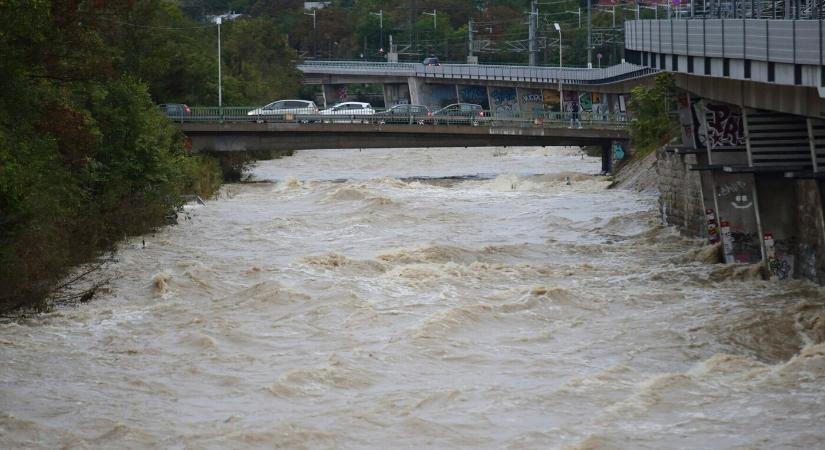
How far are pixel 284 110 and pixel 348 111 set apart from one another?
5170 mm

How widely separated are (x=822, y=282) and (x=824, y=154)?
294 cm

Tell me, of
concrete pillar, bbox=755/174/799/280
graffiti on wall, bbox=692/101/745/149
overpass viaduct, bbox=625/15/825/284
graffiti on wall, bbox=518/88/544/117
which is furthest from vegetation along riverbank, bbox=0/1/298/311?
graffiti on wall, bbox=518/88/544/117

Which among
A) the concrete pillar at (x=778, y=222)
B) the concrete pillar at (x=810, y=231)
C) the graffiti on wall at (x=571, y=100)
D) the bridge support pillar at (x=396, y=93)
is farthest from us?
the bridge support pillar at (x=396, y=93)

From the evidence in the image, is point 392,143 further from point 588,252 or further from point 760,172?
point 760,172

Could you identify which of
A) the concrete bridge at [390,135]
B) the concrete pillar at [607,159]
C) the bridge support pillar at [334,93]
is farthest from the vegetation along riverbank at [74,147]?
the bridge support pillar at [334,93]

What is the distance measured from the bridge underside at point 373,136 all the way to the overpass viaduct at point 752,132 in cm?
2578

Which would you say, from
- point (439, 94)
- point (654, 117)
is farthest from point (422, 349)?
point (439, 94)

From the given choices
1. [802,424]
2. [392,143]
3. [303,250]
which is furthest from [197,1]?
[802,424]

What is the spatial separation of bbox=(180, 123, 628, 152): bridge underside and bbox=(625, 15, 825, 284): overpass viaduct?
2578 cm

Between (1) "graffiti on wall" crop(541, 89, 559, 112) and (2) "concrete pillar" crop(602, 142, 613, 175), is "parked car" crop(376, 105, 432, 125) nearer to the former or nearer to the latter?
(2) "concrete pillar" crop(602, 142, 613, 175)

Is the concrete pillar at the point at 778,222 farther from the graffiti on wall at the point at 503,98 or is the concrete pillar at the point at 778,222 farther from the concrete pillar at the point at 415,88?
the concrete pillar at the point at 415,88

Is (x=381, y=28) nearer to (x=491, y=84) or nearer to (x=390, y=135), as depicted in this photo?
(x=491, y=84)

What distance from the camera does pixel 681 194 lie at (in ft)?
149

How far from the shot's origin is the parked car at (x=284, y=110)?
72125mm
